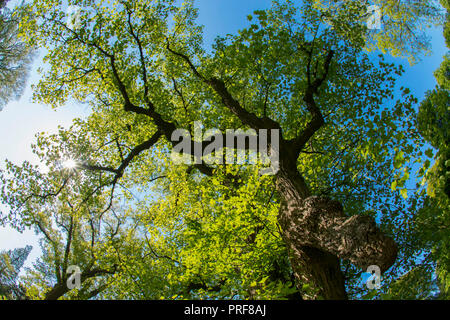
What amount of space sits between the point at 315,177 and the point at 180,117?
681cm

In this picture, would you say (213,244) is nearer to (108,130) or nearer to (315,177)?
(315,177)

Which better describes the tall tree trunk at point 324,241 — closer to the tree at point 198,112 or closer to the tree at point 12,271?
the tree at point 198,112

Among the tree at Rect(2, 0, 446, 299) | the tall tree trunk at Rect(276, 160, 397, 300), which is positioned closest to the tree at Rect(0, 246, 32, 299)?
the tree at Rect(2, 0, 446, 299)

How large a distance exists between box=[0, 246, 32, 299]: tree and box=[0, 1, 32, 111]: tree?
13483mm

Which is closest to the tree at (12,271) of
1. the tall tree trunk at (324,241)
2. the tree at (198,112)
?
the tree at (198,112)

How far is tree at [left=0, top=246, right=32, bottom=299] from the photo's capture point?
2017 cm

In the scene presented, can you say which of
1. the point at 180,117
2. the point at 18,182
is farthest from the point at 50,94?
the point at 180,117

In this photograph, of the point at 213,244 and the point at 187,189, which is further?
the point at 187,189

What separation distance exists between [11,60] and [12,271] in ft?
63.7

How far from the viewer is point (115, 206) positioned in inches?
785

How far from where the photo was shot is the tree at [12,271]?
20.2 meters

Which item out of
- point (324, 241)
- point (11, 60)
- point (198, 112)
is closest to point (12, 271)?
point (11, 60)

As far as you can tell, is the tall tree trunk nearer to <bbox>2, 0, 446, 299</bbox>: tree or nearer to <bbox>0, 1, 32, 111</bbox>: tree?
<bbox>2, 0, 446, 299</bbox>: tree
